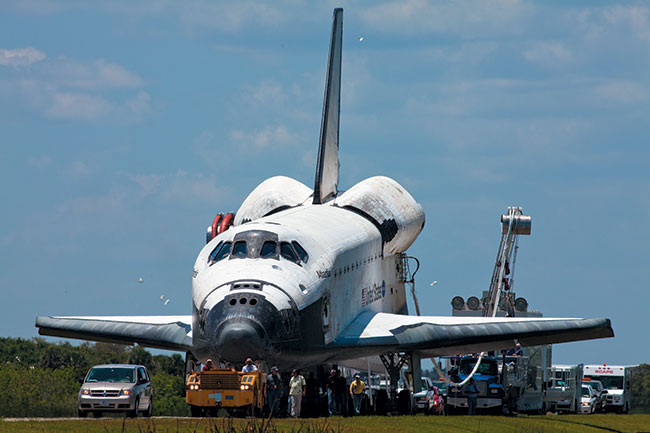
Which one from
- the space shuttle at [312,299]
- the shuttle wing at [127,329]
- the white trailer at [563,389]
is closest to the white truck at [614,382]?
the white trailer at [563,389]

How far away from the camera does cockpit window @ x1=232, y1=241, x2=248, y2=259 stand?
867 inches

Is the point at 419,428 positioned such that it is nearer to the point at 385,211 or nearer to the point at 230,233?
the point at 230,233

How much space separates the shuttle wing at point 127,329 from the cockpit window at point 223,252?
6.93 ft

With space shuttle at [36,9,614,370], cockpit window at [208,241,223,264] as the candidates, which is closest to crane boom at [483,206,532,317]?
space shuttle at [36,9,614,370]

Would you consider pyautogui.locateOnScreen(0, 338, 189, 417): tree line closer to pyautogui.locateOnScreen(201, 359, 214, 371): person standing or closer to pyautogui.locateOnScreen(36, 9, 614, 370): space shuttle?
pyautogui.locateOnScreen(36, 9, 614, 370): space shuttle

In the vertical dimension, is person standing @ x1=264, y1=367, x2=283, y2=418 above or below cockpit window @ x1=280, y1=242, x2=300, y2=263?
below

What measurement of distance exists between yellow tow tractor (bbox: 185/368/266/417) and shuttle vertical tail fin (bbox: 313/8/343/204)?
44.1 feet

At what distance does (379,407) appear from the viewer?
2623 cm

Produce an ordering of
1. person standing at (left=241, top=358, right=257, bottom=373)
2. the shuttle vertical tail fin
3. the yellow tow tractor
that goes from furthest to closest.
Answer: the shuttle vertical tail fin
person standing at (left=241, top=358, right=257, bottom=373)
the yellow tow tractor

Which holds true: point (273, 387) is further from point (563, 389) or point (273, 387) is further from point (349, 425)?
point (563, 389)

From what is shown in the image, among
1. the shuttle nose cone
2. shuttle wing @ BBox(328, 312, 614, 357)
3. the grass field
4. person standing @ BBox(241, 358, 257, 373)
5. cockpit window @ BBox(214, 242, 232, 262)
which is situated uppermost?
cockpit window @ BBox(214, 242, 232, 262)

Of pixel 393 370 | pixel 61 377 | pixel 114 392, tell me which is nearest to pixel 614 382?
pixel 61 377

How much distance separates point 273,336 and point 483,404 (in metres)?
12.2

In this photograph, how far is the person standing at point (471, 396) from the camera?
100 ft
